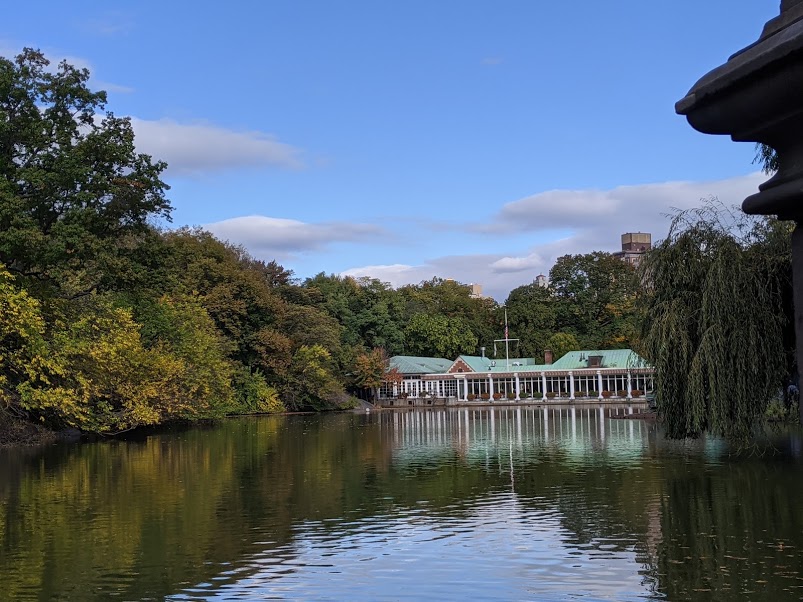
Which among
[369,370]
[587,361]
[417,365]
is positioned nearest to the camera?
[587,361]

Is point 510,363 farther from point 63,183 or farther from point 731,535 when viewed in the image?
point 731,535

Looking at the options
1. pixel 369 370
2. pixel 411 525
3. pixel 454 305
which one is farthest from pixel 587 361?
pixel 411 525

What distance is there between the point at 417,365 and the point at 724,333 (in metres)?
58.3

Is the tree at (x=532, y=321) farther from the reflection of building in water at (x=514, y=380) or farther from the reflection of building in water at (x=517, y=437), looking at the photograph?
the reflection of building in water at (x=517, y=437)

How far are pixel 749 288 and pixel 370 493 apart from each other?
835cm

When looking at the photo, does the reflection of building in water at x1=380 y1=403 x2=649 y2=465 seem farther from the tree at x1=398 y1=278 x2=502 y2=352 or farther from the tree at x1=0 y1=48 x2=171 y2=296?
the tree at x1=398 y1=278 x2=502 y2=352

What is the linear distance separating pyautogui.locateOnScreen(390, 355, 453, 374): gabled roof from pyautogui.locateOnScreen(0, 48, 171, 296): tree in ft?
151

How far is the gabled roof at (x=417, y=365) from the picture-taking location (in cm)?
7488

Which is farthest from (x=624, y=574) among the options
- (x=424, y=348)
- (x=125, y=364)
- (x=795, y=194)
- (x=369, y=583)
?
(x=424, y=348)

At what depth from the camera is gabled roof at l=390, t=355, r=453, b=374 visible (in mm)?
74875

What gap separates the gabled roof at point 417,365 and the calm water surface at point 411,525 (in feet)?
158

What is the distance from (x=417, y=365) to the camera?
2972 inches

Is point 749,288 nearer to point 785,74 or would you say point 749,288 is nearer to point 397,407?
point 785,74

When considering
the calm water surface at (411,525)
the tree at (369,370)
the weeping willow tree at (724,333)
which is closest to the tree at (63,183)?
the calm water surface at (411,525)
